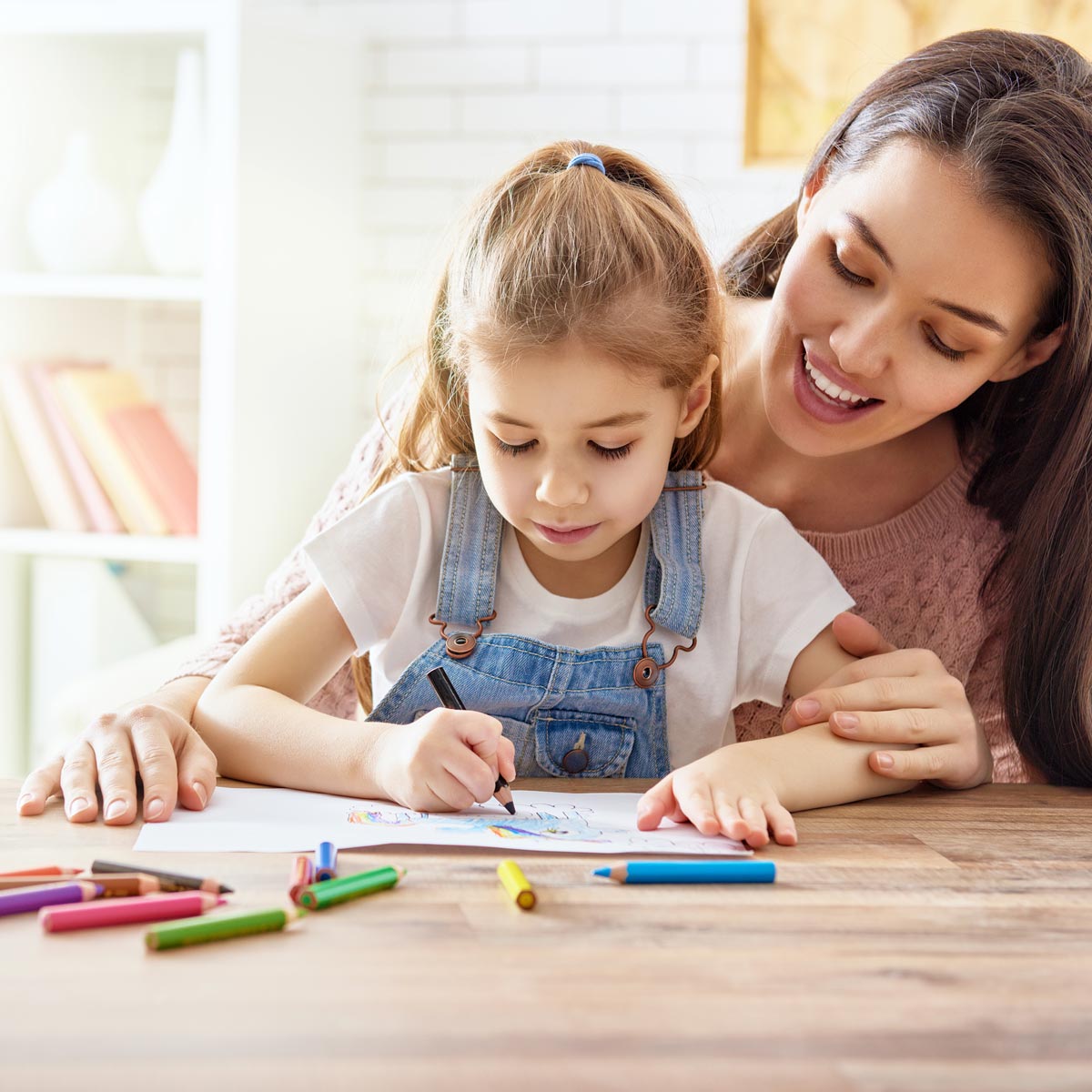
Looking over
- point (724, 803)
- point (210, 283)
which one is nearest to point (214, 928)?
point (724, 803)

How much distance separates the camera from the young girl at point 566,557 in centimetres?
113

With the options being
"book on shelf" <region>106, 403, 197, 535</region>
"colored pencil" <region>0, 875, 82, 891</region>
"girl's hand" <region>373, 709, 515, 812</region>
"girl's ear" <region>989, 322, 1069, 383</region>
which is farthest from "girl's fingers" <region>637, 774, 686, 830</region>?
"book on shelf" <region>106, 403, 197, 535</region>

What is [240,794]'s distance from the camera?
105 centimetres

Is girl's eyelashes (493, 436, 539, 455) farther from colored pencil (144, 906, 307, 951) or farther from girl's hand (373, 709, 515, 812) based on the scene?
colored pencil (144, 906, 307, 951)

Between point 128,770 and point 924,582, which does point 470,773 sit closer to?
point 128,770

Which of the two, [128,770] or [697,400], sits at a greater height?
[697,400]

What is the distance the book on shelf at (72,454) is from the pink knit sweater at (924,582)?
135 centimetres

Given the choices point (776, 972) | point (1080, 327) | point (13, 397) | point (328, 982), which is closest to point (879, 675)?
point (1080, 327)

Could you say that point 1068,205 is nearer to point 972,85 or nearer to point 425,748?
point 972,85

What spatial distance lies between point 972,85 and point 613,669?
0.67 m

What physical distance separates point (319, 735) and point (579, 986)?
48cm

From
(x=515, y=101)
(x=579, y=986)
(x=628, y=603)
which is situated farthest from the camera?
(x=515, y=101)

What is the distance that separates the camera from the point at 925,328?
4.12 ft

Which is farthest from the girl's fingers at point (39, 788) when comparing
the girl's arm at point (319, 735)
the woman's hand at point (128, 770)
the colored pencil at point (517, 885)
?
the colored pencil at point (517, 885)
